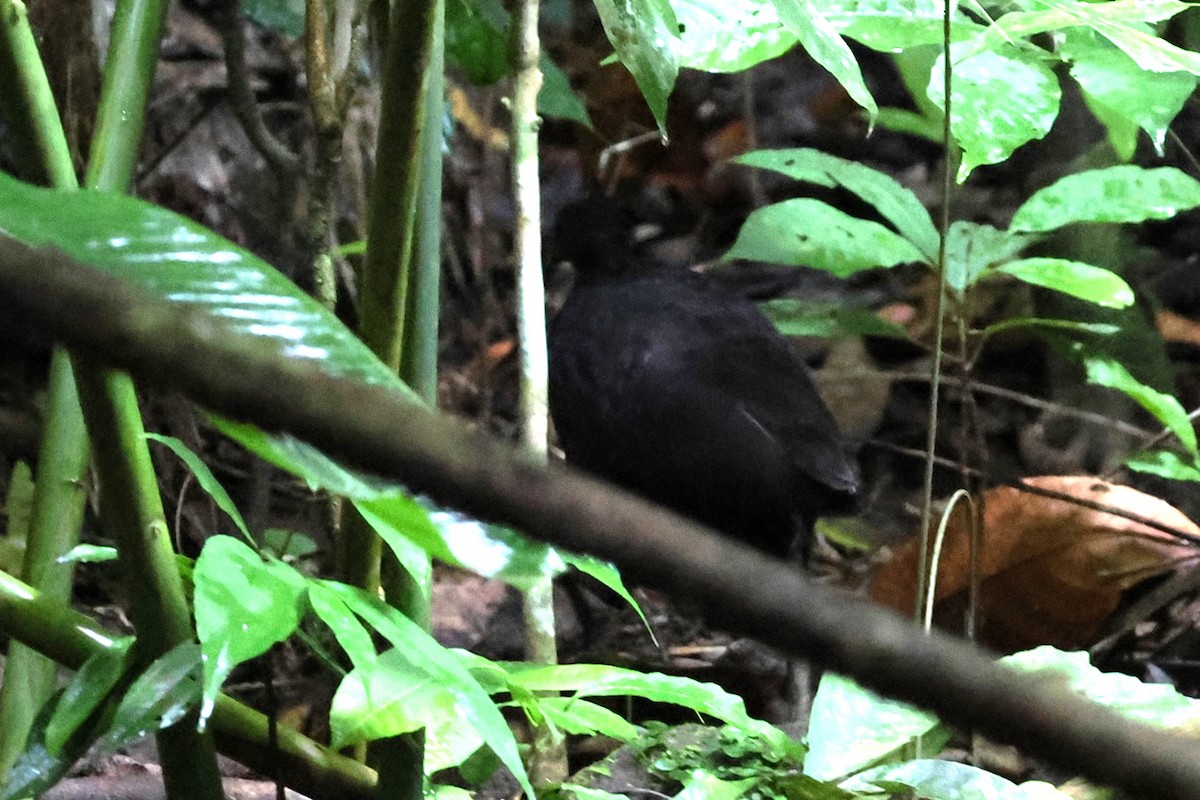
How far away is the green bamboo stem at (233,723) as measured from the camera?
0.77 meters

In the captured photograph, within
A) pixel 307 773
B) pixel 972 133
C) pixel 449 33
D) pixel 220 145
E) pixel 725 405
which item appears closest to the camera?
pixel 307 773

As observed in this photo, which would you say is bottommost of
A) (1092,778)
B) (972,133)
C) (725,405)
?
(725,405)

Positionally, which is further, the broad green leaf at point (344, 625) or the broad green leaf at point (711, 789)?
the broad green leaf at point (711, 789)

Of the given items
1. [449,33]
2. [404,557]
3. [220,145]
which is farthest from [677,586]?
[220,145]

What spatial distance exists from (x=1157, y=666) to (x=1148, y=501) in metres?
0.26

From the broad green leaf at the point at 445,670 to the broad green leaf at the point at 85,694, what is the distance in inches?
5.4

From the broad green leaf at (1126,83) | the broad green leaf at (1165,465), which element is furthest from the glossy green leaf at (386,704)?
the broad green leaf at (1165,465)

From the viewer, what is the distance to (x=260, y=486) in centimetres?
193

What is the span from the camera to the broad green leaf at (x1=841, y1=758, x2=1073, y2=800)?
0.86 metres

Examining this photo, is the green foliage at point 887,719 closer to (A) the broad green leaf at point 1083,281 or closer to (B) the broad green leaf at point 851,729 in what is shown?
(B) the broad green leaf at point 851,729

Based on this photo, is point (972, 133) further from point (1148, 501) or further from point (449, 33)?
point (1148, 501)

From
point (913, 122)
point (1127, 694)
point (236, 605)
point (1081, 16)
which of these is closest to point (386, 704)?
point (236, 605)

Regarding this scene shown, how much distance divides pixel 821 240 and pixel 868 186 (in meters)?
0.11

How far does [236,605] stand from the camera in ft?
2.07
